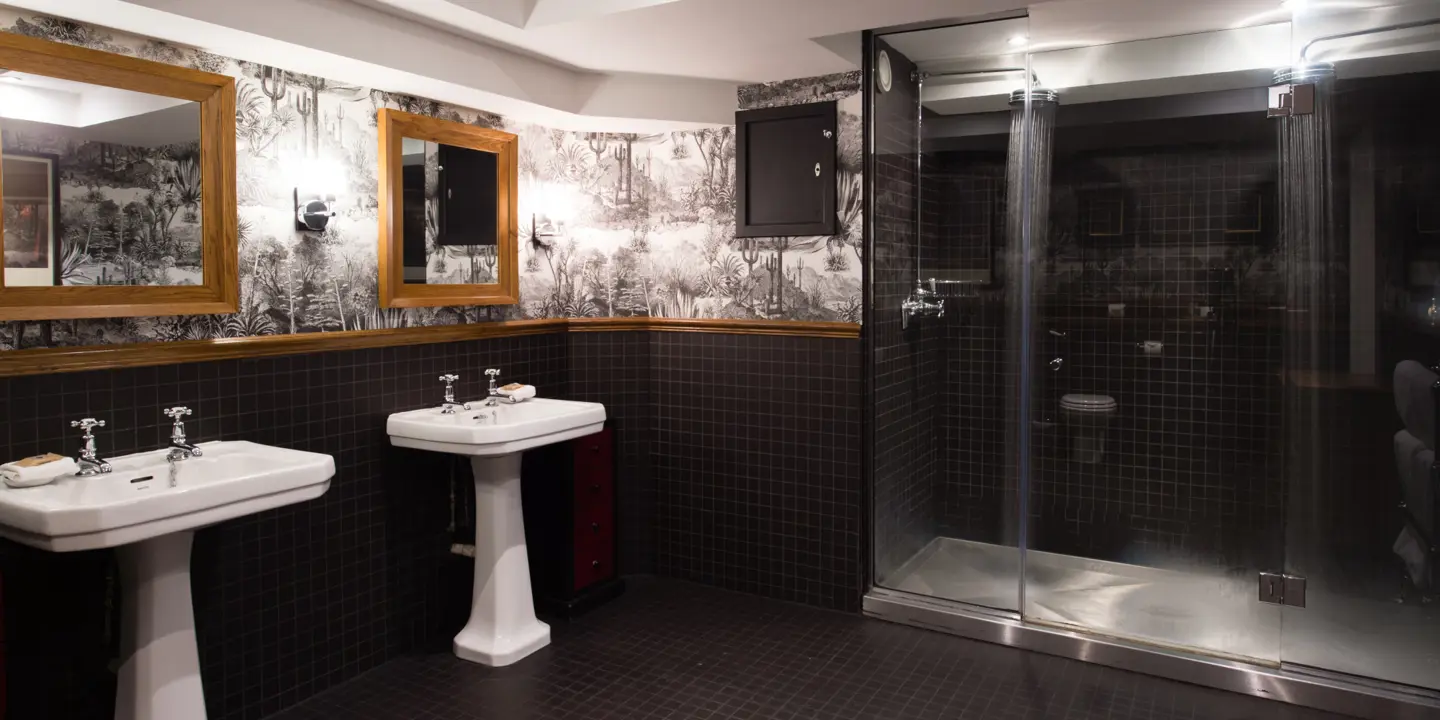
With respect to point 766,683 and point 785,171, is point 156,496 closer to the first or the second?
point 766,683

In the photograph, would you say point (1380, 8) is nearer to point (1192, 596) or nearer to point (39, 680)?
point (1192, 596)

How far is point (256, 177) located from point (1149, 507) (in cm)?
408

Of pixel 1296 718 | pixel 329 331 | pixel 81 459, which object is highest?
pixel 329 331

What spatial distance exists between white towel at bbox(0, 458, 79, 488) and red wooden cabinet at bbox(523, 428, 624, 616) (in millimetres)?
1929

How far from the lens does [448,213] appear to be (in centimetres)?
387

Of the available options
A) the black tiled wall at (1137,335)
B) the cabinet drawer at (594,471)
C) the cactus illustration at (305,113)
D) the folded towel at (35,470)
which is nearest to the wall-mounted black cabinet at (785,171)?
the black tiled wall at (1137,335)

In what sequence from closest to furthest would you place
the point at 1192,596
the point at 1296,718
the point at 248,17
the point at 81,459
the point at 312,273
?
the point at 81,459 → the point at 248,17 → the point at 1296,718 → the point at 312,273 → the point at 1192,596

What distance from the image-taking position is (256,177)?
3150 mm

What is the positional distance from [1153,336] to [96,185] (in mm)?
4201

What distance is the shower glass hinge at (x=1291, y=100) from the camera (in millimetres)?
3297

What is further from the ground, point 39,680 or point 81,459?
point 81,459

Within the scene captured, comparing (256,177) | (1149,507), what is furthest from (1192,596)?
(256,177)

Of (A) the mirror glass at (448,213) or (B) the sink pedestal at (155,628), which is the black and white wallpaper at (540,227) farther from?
(B) the sink pedestal at (155,628)

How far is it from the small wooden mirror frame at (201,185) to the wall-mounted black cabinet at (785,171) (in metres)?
2.12
